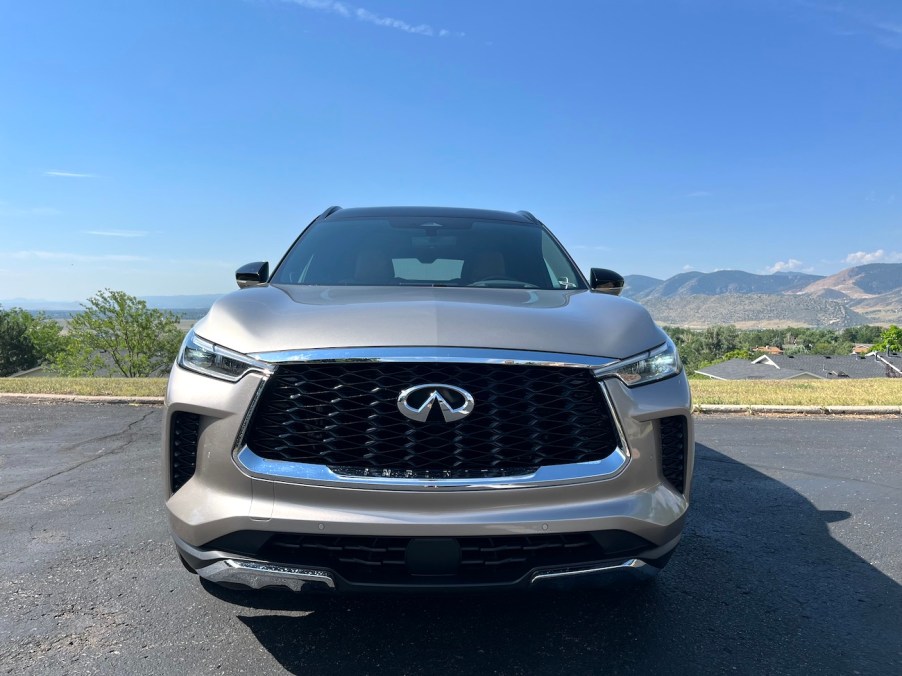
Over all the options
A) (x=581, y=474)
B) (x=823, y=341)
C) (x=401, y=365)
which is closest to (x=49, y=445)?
(x=401, y=365)

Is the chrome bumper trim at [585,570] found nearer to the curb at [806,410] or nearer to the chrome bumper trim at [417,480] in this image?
the chrome bumper trim at [417,480]

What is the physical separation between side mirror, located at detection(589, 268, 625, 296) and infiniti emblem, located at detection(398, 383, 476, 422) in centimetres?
168

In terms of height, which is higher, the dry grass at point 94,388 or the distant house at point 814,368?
the dry grass at point 94,388

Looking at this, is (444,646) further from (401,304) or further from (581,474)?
(401,304)

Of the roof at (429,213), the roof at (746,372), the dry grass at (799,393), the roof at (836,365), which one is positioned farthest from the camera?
the roof at (836,365)

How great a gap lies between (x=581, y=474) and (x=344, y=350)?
35.3 inches

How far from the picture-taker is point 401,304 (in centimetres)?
235

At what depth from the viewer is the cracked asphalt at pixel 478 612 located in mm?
2195

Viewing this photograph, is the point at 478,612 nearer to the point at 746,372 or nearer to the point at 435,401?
the point at 435,401

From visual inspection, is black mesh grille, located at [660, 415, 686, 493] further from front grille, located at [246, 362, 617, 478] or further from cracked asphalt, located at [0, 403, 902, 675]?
cracked asphalt, located at [0, 403, 902, 675]

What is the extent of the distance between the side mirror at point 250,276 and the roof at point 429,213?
31.8 inches

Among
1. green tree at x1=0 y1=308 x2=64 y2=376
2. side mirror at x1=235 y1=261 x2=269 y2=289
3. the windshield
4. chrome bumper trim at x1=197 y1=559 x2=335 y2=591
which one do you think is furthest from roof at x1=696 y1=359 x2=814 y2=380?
green tree at x1=0 y1=308 x2=64 y2=376

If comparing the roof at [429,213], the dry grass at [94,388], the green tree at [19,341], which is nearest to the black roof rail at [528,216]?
the roof at [429,213]

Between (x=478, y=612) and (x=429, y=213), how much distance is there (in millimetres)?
2683
